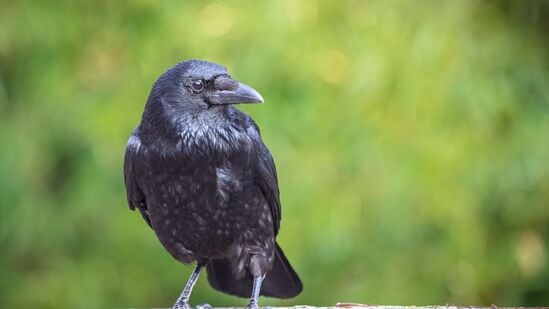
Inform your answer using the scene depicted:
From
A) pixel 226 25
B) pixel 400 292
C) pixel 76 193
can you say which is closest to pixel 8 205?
pixel 76 193

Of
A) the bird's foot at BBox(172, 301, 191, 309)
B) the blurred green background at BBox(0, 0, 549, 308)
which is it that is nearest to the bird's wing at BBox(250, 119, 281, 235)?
the bird's foot at BBox(172, 301, 191, 309)

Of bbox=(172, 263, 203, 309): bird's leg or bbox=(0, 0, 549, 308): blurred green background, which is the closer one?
bbox=(172, 263, 203, 309): bird's leg

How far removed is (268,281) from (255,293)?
0.32m

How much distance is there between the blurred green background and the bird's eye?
1892 millimetres

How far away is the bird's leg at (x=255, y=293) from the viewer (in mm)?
4309

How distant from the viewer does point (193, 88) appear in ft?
13.2

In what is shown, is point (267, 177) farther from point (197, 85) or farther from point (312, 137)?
point (312, 137)

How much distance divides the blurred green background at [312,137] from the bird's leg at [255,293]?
158cm

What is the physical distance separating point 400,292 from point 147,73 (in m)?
1.77

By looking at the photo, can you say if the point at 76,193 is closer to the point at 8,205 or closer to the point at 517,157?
the point at 8,205

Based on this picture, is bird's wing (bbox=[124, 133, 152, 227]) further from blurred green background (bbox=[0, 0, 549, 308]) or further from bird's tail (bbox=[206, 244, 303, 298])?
blurred green background (bbox=[0, 0, 549, 308])

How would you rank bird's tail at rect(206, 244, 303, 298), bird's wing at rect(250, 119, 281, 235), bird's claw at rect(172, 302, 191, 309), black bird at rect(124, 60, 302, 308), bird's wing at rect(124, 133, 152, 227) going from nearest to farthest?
black bird at rect(124, 60, 302, 308), bird's wing at rect(124, 133, 152, 227), bird's wing at rect(250, 119, 281, 235), bird's claw at rect(172, 302, 191, 309), bird's tail at rect(206, 244, 303, 298)

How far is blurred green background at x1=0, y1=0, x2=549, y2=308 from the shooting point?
602 cm

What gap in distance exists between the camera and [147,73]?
6.16 metres
